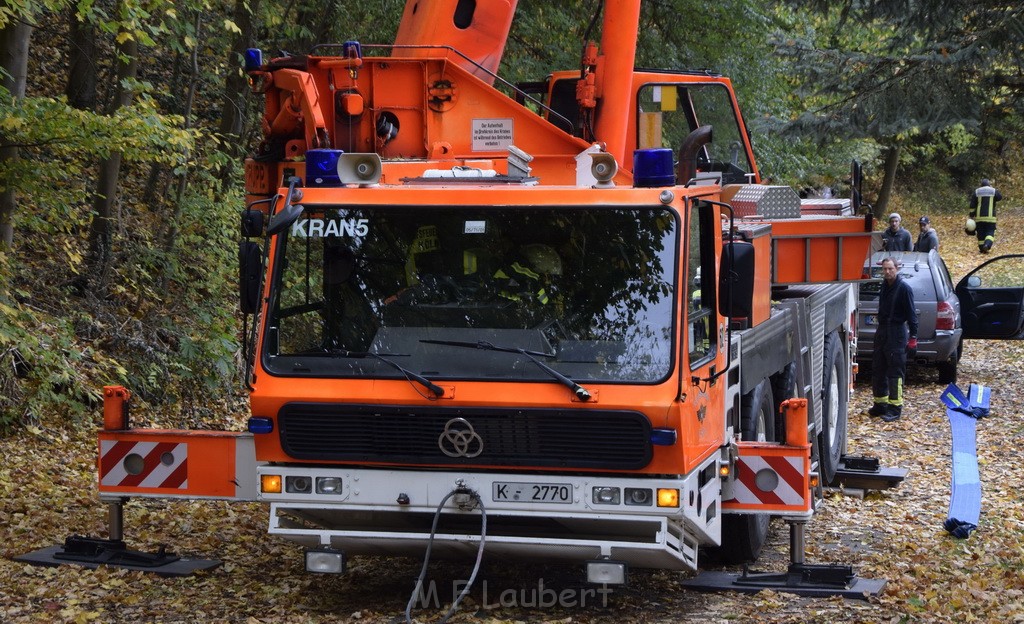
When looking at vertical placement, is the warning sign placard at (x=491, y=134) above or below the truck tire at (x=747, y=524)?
above

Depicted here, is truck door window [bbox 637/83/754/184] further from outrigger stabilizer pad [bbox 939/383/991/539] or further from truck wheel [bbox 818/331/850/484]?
outrigger stabilizer pad [bbox 939/383/991/539]

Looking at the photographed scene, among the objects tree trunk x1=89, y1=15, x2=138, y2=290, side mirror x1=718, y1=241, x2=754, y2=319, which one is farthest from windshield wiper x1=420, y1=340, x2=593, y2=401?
tree trunk x1=89, y1=15, x2=138, y2=290

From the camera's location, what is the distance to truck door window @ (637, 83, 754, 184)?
10430 mm

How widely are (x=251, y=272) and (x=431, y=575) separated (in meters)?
2.43

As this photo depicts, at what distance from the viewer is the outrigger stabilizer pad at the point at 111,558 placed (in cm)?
812

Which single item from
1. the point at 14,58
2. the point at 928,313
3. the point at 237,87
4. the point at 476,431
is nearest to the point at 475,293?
the point at 476,431

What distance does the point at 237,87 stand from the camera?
1755 cm

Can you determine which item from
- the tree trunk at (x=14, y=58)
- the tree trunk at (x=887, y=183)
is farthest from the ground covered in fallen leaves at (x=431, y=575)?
the tree trunk at (x=887, y=183)

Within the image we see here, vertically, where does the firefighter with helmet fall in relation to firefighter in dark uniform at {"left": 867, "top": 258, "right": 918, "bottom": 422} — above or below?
above

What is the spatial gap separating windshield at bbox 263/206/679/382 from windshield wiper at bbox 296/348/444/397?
0.01m

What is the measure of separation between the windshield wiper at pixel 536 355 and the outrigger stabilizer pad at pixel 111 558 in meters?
2.53

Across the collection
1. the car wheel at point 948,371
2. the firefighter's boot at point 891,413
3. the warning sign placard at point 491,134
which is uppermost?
the warning sign placard at point 491,134

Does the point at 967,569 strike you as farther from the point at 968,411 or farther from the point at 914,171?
the point at 914,171

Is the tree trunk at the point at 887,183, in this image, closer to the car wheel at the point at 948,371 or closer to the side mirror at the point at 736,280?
the car wheel at the point at 948,371
